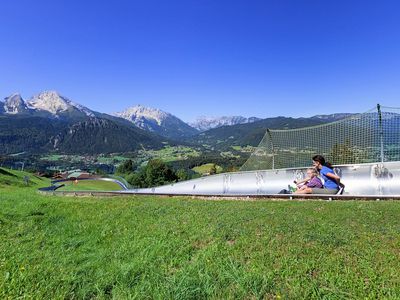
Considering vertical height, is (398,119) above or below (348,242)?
above

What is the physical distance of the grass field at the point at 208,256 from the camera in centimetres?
345

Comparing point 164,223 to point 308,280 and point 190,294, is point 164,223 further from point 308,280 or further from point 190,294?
point 308,280

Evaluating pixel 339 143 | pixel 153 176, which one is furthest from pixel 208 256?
pixel 153 176

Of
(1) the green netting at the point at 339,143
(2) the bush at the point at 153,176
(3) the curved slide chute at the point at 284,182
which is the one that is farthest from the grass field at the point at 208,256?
(2) the bush at the point at 153,176

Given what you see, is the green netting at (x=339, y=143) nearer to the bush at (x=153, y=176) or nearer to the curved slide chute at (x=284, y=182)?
the curved slide chute at (x=284, y=182)

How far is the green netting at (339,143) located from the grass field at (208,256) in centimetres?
705

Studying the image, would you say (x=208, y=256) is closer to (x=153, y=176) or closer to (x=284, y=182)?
(x=284, y=182)

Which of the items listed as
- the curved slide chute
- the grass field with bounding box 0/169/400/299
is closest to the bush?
the curved slide chute

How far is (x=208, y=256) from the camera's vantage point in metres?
4.40

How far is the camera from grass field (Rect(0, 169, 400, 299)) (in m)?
3.45

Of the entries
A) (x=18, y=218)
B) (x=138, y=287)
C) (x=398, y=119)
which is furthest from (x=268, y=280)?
(x=398, y=119)

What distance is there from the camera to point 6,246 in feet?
17.0

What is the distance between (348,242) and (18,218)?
7.89 m

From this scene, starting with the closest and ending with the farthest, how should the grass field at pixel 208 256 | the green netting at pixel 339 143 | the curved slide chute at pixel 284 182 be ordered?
the grass field at pixel 208 256, the curved slide chute at pixel 284 182, the green netting at pixel 339 143
